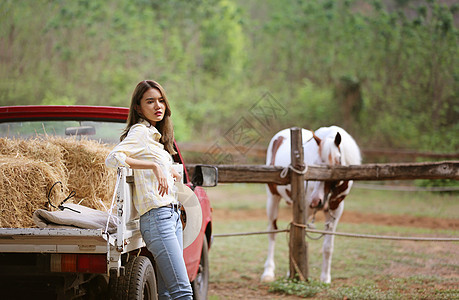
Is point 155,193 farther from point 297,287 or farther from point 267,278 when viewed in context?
point 267,278

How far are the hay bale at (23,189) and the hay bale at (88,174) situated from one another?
31 centimetres

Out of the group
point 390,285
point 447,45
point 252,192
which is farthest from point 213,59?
point 390,285

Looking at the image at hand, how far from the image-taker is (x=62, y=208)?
2965mm

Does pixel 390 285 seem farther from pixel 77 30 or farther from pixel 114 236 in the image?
pixel 77 30

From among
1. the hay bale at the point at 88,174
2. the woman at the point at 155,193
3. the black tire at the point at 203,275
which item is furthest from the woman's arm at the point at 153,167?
the black tire at the point at 203,275

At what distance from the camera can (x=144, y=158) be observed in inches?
116

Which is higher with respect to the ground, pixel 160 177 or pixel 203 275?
pixel 160 177

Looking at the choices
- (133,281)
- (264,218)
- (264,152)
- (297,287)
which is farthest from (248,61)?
(133,281)

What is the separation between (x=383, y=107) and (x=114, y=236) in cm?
2360

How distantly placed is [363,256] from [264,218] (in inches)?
176

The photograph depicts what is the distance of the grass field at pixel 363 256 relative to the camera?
5.79 meters

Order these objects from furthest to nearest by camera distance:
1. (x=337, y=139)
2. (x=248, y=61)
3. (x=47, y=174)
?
1. (x=248, y=61)
2. (x=337, y=139)
3. (x=47, y=174)

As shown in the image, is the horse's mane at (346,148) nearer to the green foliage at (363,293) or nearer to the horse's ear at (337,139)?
the horse's ear at (337,139)

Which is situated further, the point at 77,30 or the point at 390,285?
the point at 77,30
